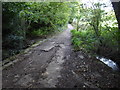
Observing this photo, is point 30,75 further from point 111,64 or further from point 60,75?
point 111,64

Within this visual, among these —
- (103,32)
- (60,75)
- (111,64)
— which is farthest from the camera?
(103,32)

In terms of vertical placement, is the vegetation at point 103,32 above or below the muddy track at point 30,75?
above

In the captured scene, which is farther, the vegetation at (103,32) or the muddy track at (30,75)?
the vegetation at (103,32)

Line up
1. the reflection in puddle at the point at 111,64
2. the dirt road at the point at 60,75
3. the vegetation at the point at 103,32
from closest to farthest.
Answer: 1. the dirt road at the point at 60,75
2. the reflection in puddle at the point at 111,64
3. the vegetation at the point at 103,32

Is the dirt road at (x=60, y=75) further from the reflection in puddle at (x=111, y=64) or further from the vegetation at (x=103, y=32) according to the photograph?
the vegetation at (x=103, y=32)

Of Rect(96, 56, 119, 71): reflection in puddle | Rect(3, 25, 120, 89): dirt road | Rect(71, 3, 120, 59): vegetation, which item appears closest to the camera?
Rect(3, 25, 120, 89): dirt road

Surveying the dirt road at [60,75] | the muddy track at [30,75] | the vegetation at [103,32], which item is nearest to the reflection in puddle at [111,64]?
the vegetation at [103,32]

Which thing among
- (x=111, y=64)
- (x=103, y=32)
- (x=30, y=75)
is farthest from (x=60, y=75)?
(x=103, y=32)

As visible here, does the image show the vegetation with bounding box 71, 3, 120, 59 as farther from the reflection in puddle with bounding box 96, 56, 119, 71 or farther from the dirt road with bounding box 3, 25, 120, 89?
the dirt road with bounding box 3, 25, 120, 89

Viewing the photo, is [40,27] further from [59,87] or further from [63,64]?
[59,87]

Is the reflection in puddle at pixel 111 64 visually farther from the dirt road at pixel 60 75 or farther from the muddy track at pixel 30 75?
the muddy track at pixel 30 75

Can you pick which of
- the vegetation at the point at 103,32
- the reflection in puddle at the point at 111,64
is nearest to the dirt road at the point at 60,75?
the reflection in puddle at the point at 111,64

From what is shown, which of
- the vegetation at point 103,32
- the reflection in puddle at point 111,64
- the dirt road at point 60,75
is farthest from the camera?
the vegetation at point 103,32

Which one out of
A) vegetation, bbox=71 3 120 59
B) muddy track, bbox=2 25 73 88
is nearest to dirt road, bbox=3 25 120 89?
muddy track, bbox=2 25 73 88
